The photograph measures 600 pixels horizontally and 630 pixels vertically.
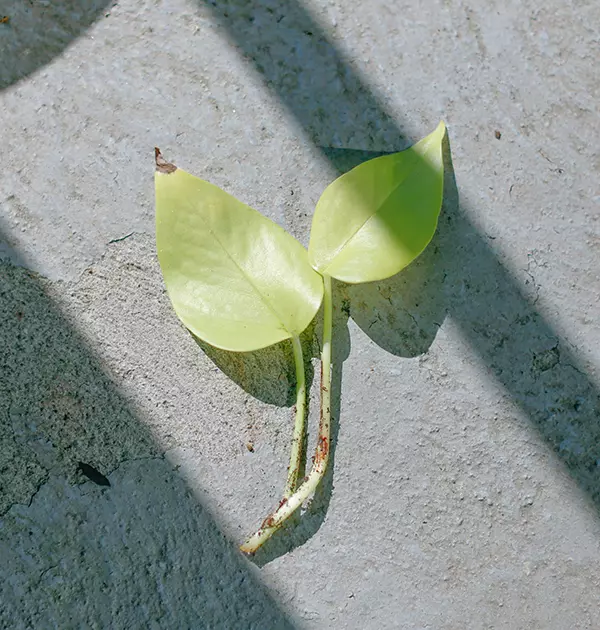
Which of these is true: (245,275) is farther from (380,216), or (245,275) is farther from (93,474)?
(93,474)

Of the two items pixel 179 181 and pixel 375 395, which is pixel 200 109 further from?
pixel 375 395

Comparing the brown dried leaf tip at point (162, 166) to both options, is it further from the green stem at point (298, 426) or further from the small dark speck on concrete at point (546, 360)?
the small dark speck on concrete at point (546, 360)

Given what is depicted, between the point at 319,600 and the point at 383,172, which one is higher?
the point at 383,172

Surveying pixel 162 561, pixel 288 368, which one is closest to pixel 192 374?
pixel 288 368

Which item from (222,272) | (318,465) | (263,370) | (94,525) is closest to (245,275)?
(222,272)

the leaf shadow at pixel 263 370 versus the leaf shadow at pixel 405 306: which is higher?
the leaf shadow at pixel 405 306

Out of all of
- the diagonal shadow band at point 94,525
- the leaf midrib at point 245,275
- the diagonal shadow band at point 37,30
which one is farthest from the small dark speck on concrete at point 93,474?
the diagonal shadow band at point 37,30

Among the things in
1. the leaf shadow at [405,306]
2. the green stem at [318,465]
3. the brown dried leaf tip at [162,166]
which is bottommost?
the green stem at [318,465]
